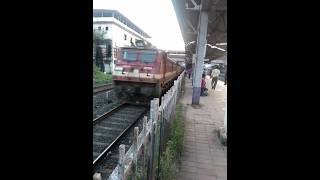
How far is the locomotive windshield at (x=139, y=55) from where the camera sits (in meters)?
11.8

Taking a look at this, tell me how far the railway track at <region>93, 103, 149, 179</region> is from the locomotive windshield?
2.29 meters

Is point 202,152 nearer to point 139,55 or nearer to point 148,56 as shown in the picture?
point 148,56

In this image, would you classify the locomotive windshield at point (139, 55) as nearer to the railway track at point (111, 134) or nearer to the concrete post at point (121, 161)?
the railway track at point (111, 134)

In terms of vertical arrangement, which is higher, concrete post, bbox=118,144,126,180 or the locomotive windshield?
the locomotive windshield

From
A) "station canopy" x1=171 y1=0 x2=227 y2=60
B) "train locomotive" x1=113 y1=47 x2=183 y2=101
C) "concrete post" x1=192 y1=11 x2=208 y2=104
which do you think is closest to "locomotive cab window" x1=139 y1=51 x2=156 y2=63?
"train locomotive" x1=113 y1=47 x2=183 y2=101

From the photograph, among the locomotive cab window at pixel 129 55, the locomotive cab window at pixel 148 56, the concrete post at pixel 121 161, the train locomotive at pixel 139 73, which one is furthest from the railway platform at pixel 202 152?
the locomotive cab window at pixel 129 55

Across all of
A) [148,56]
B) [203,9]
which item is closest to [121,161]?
[148,56]

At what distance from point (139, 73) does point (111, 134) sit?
15.0 feet

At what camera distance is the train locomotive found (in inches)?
460

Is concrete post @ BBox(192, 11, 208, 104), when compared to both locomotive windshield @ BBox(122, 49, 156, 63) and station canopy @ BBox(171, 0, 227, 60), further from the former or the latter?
locomotive windshield @ BBox(122, 49, 156, 63)
